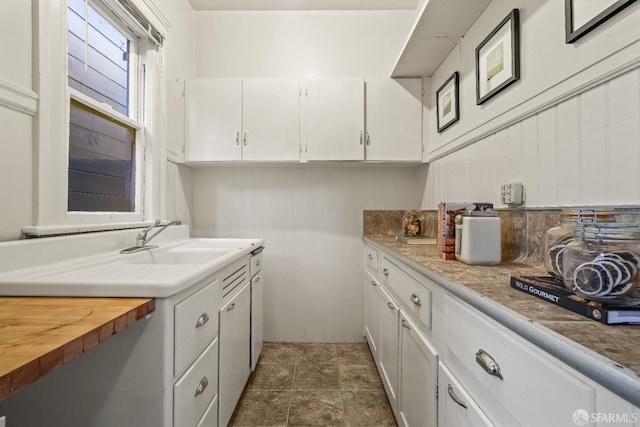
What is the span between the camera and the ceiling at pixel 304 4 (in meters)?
2.37

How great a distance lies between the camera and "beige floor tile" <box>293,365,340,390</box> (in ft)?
6.09

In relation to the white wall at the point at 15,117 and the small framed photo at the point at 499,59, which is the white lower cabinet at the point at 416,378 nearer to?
the small framed photo at the point at 499,59

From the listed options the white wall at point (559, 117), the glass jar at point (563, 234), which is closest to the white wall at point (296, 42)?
the white wall at point (559, 117)

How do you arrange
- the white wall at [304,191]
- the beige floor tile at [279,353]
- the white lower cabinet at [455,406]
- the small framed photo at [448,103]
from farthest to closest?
1. the white wall at [304,191]
2. the beige floor tile at [279,353]
3. the small framed photo at [448,103]
4. the white lower cabinet at [455,406]

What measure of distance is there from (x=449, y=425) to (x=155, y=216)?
1957 millimetres

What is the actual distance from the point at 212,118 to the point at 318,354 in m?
2.09

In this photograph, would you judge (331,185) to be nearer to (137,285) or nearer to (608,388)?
(137,285)

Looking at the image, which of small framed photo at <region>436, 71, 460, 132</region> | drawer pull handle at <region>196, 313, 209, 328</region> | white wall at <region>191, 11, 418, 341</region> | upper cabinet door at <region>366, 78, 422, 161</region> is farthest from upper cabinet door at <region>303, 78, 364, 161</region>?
drawer pull handle at <region>196, 313, 209, 328</region>

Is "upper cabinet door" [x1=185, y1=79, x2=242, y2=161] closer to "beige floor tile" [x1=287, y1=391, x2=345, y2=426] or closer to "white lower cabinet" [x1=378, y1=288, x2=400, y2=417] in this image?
"white lower cabinet" [x1=378, y1=288, x2=400, y2=417]

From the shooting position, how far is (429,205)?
226 cm

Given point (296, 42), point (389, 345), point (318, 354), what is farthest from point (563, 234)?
point (296, 42)

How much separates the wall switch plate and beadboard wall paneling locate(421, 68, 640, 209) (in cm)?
3

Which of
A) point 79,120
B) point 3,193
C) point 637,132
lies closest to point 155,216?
point 79,120

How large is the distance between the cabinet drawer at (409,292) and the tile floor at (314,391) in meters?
0.75
